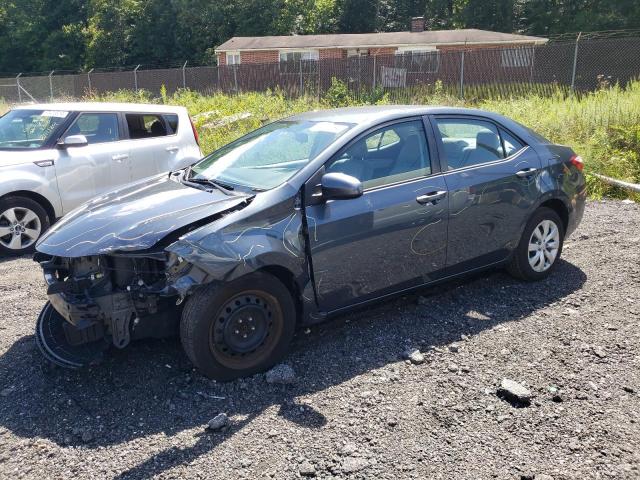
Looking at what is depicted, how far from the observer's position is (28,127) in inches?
287

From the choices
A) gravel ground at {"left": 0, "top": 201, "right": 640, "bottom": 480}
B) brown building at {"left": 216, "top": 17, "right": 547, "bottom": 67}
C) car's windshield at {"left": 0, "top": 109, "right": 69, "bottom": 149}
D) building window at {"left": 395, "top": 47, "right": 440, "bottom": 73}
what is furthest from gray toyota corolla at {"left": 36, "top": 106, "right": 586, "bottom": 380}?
brown building at {"left": 216, "top": 17, "right": 547, "bottom": 67}

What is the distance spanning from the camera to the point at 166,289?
3455 millimetres

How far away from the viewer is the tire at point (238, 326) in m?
3.52

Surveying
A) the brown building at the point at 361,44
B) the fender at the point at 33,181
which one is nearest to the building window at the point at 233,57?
the brown building at the point at 361,44

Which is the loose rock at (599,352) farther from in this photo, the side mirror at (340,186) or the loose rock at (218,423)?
the loose rock at (218,423)

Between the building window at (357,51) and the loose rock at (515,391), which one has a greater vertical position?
the building window at (357,51)

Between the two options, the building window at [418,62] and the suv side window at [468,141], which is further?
the building window at [418,62]

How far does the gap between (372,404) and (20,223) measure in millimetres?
5014

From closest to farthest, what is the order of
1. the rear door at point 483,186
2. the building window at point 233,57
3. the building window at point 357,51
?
the rear door at point 483,186 → the building window at point 357,51 → the building window at point 233,57

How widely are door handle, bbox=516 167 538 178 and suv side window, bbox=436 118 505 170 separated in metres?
0.20

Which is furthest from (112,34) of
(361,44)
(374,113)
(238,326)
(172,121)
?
(238,326)

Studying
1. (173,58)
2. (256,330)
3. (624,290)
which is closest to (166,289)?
(256,330)

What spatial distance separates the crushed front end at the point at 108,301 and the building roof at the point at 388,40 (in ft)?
108

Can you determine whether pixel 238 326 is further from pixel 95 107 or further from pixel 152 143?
pixel 95 107
